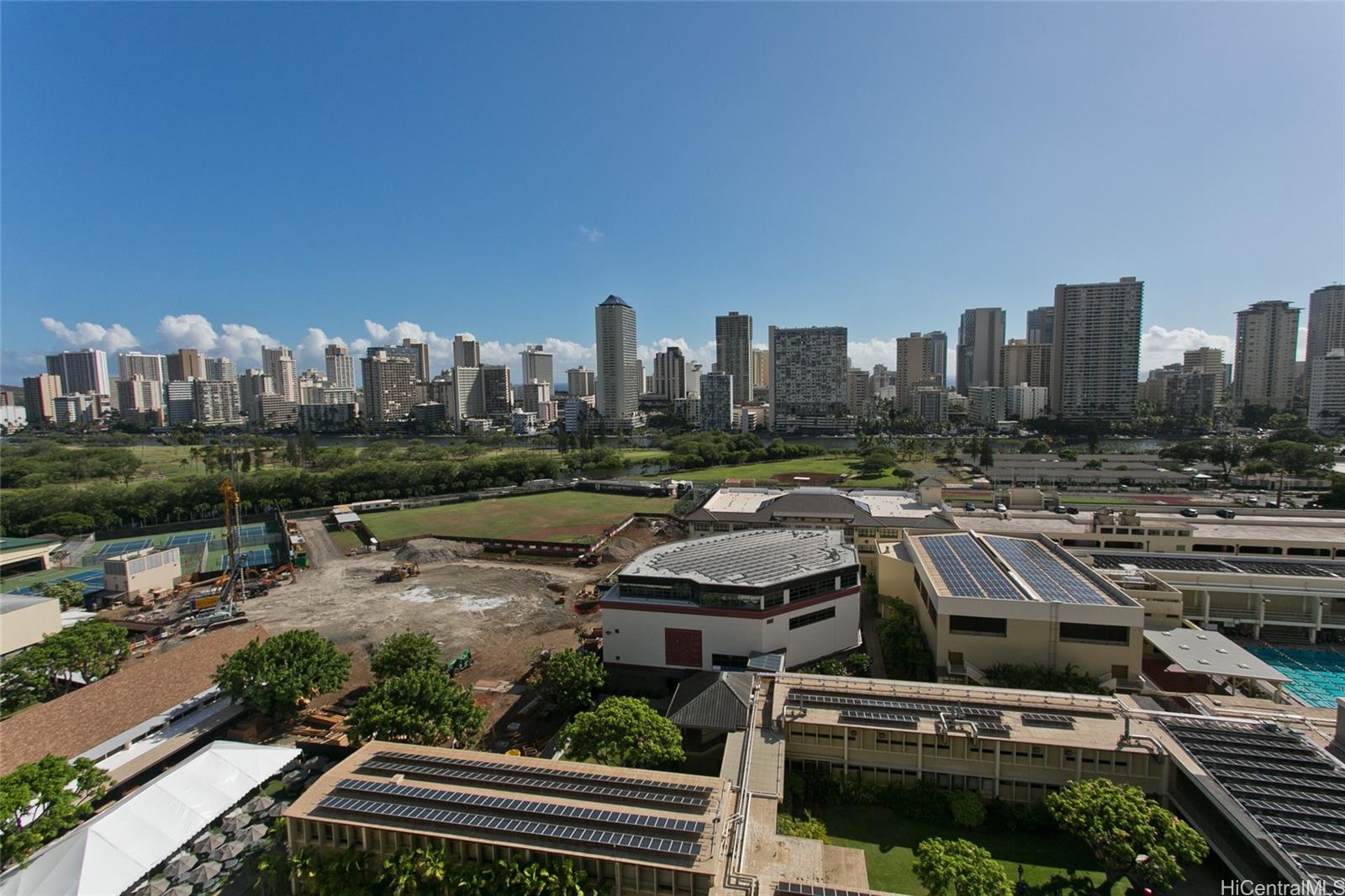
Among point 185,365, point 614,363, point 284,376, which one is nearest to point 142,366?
point 185,365

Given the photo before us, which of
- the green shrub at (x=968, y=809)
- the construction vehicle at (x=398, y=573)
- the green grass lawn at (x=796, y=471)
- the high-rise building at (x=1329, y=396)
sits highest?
the high-rise building at (x=1329, y=396)

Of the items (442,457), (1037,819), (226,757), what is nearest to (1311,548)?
(1037,819)

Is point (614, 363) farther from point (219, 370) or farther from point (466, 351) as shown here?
point (219, 370)

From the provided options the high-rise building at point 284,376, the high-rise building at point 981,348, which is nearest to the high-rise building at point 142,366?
the high-rise building at point 284,376

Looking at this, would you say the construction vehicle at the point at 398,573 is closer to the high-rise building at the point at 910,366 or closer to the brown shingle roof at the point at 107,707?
the brown shingle roof at the point at 107,707

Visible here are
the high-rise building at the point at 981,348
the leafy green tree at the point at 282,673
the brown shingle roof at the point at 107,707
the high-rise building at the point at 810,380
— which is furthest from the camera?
the high-rise building at the point at 981,348

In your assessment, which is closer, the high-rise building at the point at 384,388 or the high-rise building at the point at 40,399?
the high-rise building at the point at 40,399

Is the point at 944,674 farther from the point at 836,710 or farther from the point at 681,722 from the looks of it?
the point at 681,722
